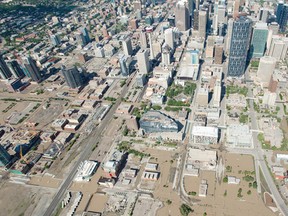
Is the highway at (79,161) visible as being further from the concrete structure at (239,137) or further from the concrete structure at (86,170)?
the concrete structure at (239,137)

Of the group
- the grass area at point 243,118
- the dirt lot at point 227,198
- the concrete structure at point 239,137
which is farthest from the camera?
the grass area at point 243,118

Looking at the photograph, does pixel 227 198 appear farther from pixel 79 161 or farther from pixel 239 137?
pixel 79 161

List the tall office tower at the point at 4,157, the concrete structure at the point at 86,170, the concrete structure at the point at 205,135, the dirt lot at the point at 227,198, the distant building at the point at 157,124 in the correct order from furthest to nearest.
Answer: the distant building at the point at 157,124
the tall office tower at the point at 4,157
the concrete structure at the point at 205,135
the concrete structure at the point at 86,170
the dirt lot at the point at 227,198

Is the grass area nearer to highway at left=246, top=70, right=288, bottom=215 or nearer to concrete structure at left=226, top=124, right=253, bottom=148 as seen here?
highway at left=246, top=70, right=288, bottom=215

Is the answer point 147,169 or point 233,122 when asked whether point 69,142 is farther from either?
point 233,122

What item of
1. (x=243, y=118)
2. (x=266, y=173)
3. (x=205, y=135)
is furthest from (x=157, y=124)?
(x=266, y=173)

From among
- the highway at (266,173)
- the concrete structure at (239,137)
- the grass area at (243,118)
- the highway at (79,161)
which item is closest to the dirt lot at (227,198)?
the highway at (266,173)

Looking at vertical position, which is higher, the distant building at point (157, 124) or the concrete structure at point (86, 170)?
the distant building at point (157, 124)
